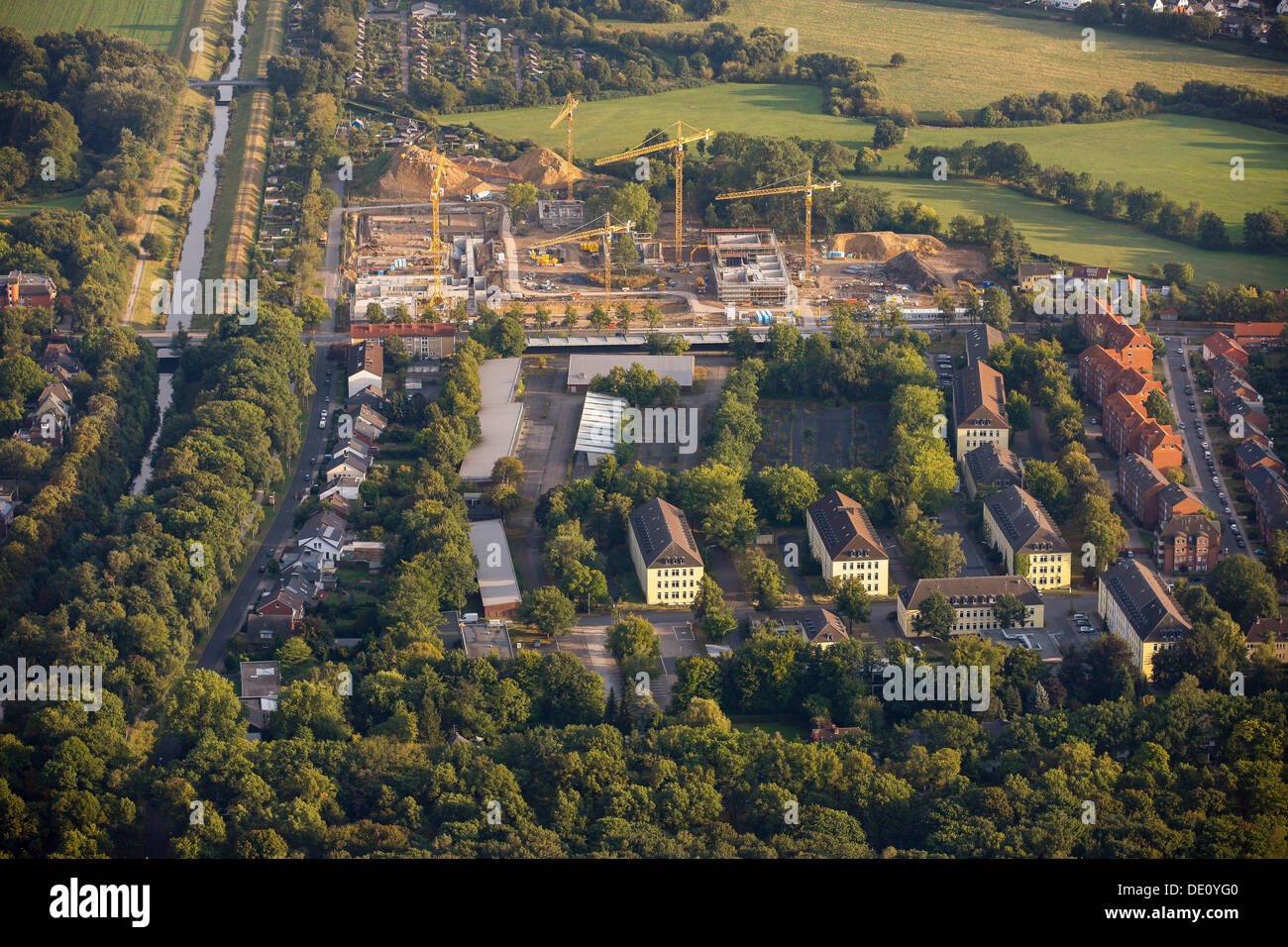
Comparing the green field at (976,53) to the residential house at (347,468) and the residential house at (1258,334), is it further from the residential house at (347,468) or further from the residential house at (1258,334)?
the residential house at (347,468)

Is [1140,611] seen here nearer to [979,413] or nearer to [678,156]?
[979,413]

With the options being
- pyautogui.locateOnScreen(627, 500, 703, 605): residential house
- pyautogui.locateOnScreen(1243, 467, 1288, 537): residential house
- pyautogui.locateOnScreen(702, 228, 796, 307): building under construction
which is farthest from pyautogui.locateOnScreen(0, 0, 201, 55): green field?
pyautogui.locateOnScreen(1243, 467, 1288, 537): residential house

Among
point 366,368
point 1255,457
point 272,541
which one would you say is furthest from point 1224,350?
point 272,541

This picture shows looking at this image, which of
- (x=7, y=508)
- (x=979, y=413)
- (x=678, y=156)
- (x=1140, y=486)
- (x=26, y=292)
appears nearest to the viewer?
(x=1140, y=486)

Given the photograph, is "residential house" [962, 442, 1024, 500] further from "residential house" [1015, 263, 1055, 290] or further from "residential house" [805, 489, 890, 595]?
→ "residential house" [1015, 263, 1055, 290]

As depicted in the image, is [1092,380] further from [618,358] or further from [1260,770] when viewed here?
[1260,770]

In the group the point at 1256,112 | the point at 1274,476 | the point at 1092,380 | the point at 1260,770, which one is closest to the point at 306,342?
the point at 1092,380
